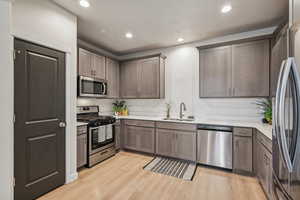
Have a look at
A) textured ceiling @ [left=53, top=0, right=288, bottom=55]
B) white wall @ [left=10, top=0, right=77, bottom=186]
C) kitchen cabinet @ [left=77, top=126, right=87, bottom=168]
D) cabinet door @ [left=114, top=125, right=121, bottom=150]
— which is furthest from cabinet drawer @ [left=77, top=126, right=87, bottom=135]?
textured ceiling @ [left=53, top=0, right=288, bottom=55]

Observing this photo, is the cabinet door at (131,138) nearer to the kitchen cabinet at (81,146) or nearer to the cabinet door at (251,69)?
the kitchen cabinet at (81,146)

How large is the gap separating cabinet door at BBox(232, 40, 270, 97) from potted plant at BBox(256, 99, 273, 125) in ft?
0.78

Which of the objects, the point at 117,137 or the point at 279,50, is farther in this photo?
the point at 117,137

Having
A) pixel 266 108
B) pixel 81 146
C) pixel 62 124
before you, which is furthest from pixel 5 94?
pixel 266 108

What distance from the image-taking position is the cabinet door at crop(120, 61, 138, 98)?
4.04 m

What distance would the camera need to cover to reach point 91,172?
8.81 ft

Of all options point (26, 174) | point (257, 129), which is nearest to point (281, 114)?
point (257, 129)

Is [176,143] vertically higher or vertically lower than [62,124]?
lower

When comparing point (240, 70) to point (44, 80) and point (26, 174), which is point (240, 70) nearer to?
point (44, 80)

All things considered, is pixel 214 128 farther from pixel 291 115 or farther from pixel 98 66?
pixel 98 66

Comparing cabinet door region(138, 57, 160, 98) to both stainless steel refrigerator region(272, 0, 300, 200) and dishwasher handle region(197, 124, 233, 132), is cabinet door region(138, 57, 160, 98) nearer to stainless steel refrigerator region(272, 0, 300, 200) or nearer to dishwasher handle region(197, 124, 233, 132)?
dishwasher handle region(197, 124, 233, 132)

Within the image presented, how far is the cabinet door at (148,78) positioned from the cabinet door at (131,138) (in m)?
0.93

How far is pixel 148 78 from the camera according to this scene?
385 cm

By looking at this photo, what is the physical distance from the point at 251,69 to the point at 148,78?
90.1 inches
